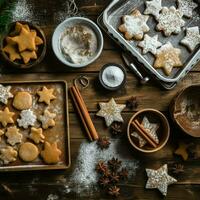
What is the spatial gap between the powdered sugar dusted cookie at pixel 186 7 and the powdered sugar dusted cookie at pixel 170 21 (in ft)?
0.05

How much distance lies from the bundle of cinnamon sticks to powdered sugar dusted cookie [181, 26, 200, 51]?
16.6 inches

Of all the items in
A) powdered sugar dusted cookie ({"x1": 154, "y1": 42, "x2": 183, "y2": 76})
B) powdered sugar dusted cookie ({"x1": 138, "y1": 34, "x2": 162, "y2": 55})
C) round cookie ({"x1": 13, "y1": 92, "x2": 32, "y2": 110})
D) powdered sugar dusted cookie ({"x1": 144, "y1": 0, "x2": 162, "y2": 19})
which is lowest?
round cookie ({"x1": 13, "y1": 92, "x2": 32, "y2": 110})

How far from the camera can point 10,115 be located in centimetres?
184

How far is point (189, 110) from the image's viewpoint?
76.0 inches

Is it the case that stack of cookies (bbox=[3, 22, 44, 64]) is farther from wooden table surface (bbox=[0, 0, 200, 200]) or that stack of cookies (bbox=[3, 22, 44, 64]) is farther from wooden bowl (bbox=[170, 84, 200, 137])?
wooden bowl (bbox=[170, 84, 200, 137])

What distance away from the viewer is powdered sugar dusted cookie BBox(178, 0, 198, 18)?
1971 mm

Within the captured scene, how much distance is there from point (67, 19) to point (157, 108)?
44cm

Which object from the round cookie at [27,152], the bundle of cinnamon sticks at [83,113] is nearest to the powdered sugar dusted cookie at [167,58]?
the bundle of cinnamon sticks at [83,113]

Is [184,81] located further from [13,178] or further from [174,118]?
[13,178]

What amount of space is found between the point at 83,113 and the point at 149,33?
1.22 feet

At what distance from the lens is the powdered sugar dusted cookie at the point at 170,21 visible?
195 centimetres

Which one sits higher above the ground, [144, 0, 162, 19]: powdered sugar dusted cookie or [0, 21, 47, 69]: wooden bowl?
[144, 0, 162, 19]: powdered sugar dusted cookie

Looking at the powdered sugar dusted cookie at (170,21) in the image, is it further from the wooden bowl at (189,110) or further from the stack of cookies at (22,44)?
the stack of cookies at (22,44)

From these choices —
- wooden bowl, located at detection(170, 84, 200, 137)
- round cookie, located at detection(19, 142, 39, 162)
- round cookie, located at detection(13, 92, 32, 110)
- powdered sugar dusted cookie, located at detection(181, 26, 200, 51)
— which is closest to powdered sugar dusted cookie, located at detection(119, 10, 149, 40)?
powdered sugar dusted cookie, located at detection(181, 26, 200, 51)
